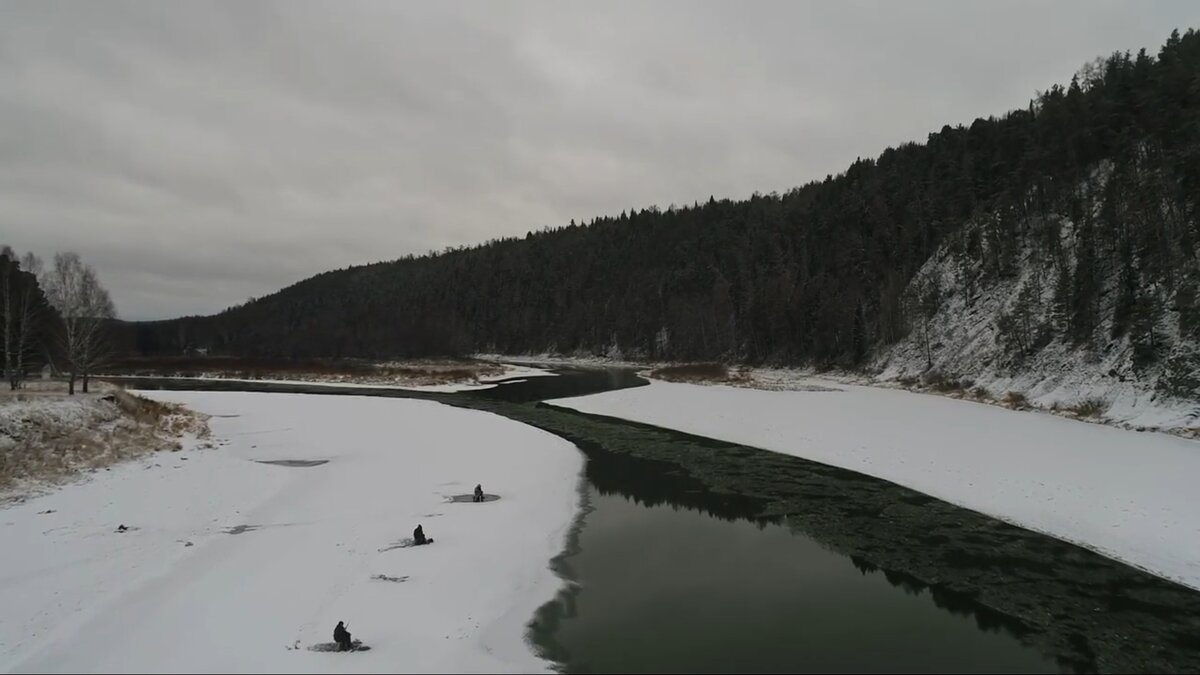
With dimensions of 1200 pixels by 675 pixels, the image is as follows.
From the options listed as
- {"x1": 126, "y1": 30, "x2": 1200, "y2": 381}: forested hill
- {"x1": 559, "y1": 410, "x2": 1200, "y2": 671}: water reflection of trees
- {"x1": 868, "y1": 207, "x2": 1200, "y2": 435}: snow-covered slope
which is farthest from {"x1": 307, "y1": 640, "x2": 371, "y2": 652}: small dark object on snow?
{"x1": 126, "y1": 30, "x2": 1200, "y2": 381}: forested hill

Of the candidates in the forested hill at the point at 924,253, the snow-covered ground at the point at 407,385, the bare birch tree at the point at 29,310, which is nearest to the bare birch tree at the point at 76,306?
the bare birch tree at the point at 29,310

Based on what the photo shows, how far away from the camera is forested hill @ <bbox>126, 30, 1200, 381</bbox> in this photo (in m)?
42.0

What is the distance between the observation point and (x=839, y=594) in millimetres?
11570

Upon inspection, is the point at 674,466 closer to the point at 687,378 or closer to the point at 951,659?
the point at 951,659

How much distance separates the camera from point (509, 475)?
21.1 meters

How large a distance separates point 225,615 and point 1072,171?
263 feet

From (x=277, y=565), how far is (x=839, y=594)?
11329 millimetres

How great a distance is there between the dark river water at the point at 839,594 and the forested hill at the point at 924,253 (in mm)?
28221

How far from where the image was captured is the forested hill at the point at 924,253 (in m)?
42.0

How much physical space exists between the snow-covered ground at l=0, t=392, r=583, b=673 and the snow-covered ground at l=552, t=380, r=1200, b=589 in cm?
1214

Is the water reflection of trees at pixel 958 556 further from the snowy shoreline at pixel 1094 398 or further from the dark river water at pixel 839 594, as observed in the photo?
the snowy shoreline at pixel 1094 398

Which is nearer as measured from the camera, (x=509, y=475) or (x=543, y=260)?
(x=509, y=475)

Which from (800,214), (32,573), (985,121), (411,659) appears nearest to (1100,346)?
(411,659)

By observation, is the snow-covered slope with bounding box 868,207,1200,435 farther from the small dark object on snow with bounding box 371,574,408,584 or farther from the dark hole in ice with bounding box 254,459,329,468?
the dark hole in ice with bounding box 254,459,329,468
